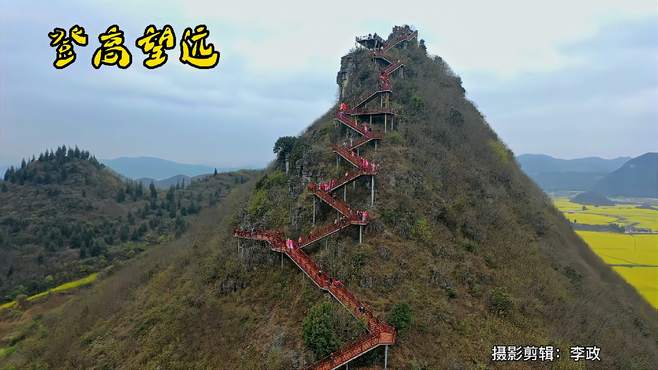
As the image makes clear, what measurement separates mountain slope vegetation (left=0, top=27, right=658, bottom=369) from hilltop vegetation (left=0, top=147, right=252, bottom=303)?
211 feet

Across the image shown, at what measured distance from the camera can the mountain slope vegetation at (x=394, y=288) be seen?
24.9 metres

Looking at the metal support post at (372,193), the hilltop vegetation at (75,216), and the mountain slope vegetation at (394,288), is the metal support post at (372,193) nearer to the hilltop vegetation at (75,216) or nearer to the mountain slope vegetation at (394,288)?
the mountain slope vegetation at (394,288)

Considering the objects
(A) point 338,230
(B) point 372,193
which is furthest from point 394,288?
(B) point 372,193

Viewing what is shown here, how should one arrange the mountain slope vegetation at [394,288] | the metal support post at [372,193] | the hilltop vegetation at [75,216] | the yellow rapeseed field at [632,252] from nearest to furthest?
the mountain slope vegetation at [394,288] < the metal support post at [372,193] < the yellow rapeseed field at [632,252] < the hilltop vegetation at [75,216]

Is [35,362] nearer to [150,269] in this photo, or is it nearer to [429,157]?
[150,269]

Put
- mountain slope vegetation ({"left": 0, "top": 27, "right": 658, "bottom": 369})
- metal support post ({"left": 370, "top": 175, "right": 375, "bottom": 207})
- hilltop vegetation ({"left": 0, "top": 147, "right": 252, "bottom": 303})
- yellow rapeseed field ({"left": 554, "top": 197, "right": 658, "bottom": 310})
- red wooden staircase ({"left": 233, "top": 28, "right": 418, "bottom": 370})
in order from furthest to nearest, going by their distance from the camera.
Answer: hilltop vegetation ({"left": 0, "top": 147, "right": 252, "bottom": 303})
yellow rapeseed field ({"left": 554, "top": 197, "right": 658, "bottom": 310})
metal support post ({"left": 370, "top": 175, "right": 375, "bottom": 207})
mountain slope vegetation ({"left": 0, "top": 27, "right": 658, "bottom": 369})
red wooden staircase ({"left": 233, "top": 28, "right": 418, "bottom": 370})

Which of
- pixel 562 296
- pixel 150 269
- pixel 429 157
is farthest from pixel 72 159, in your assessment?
pixel 562 296

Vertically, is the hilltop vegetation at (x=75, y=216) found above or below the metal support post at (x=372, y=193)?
below

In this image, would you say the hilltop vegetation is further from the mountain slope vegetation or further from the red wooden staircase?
the red wooden staircase

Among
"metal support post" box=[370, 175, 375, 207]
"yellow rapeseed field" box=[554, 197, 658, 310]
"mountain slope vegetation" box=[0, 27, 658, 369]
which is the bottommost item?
"yellow rapeseed field" box=[554, 197, 658, 310]

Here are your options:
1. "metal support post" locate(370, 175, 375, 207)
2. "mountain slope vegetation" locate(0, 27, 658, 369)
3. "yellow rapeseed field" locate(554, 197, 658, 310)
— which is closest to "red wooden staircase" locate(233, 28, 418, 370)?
"metal support post" locate(370, 175, 375, 207)

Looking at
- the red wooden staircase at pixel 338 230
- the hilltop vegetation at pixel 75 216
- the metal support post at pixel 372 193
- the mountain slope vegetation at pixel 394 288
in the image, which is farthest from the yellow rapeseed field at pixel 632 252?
the hilltop vegetation at pixel 75 216

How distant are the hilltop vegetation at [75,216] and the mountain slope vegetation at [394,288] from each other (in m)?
64.5

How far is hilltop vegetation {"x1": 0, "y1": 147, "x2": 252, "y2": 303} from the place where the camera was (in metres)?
103
